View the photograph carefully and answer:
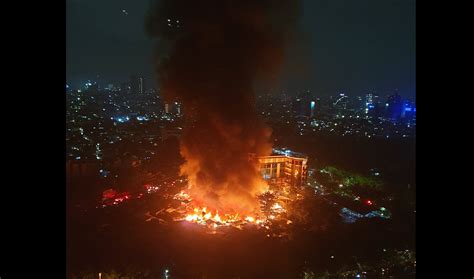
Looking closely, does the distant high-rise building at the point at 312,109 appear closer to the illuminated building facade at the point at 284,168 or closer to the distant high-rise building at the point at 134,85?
the illuminated building facade at the point at 284,168

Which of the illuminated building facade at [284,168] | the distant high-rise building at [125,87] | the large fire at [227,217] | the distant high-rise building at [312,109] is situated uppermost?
the distant high-rise building at [125,87]

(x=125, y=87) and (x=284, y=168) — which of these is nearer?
(x=284, y=168)

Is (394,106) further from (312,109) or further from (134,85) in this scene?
(134,85)

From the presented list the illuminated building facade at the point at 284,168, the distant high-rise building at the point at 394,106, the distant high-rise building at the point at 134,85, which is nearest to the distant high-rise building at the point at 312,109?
the distant high-rise building at the point at 394,106

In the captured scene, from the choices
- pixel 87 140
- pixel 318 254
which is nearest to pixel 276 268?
pixel 318 254

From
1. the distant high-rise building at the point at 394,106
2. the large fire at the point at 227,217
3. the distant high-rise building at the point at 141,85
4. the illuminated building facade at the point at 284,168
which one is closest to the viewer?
the large fire at the point at 227,217

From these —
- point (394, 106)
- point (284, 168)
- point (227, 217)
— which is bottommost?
point (227, 217)

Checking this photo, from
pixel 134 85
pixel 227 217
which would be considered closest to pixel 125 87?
pixel 134 85

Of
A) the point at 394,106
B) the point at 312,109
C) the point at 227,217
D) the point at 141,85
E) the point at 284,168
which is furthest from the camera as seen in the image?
the point at 394,106
